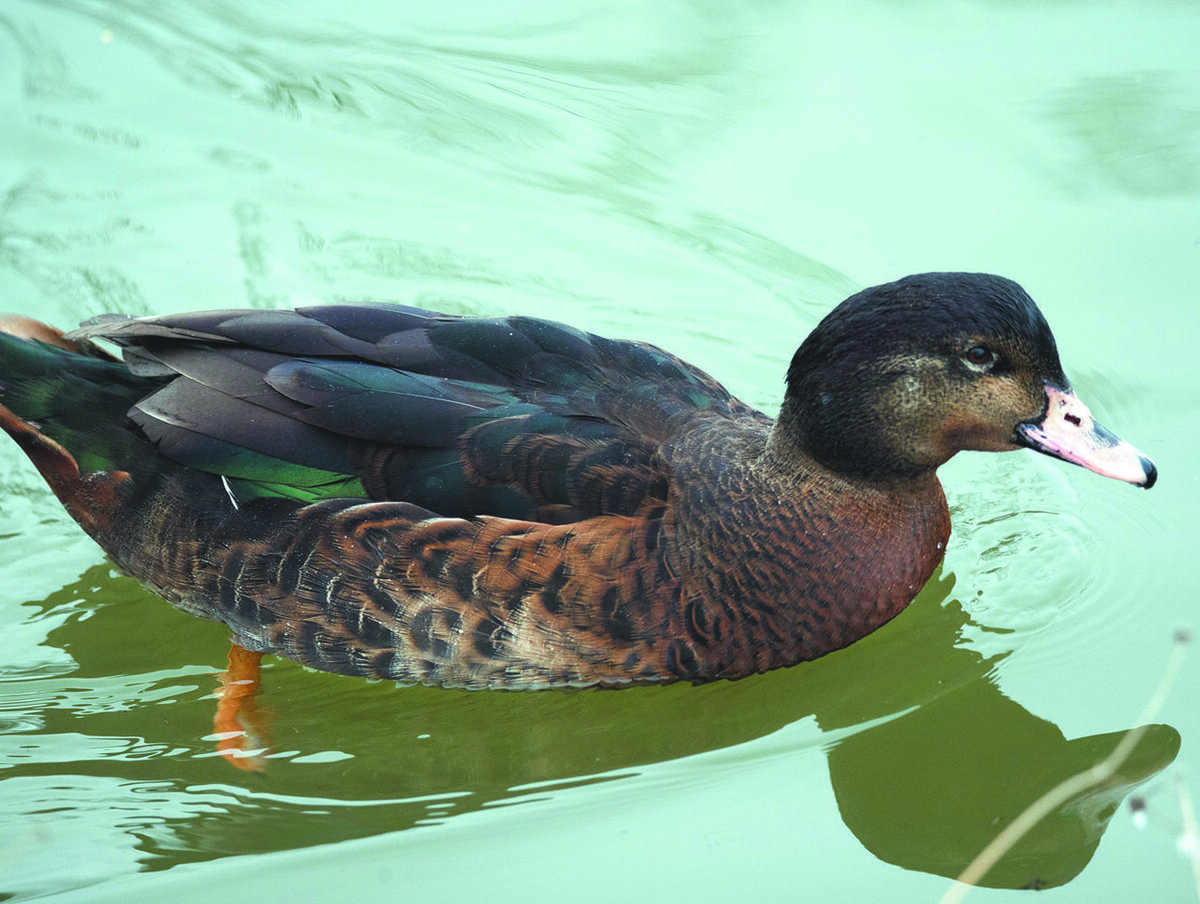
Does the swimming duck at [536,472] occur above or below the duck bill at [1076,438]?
below

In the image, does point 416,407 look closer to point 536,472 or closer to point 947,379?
point 536,472

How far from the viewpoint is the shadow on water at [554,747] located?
414 centimetres

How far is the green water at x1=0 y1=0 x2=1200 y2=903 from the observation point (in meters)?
4.10

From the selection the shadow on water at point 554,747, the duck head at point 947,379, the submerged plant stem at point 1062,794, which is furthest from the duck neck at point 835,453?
the submerged plant stem at point 1062,794

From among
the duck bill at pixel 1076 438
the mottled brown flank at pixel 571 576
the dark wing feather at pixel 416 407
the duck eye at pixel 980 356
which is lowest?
the mottled brown flank at pixel 571 576

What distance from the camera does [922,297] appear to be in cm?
410

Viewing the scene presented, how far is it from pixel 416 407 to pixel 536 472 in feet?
1.46

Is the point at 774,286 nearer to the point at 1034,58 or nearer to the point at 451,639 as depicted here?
the point at 1034,58

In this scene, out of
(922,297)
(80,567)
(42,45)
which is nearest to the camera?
(922,297)

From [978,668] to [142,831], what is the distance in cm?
281

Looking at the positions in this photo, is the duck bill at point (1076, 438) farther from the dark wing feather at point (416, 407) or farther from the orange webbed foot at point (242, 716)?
the orange webbed foot at point (242, 716)

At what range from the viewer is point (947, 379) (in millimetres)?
4168

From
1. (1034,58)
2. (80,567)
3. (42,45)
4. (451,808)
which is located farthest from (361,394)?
(1034,58)

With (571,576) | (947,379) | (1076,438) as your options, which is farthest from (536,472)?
(1076,438)
